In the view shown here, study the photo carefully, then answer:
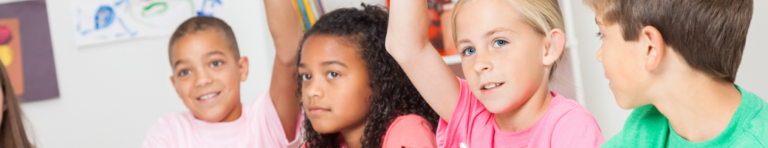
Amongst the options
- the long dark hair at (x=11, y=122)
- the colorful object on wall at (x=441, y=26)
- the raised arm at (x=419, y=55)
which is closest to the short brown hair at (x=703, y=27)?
the raised arm at (x=419, y=55)

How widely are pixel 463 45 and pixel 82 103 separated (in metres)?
0.95

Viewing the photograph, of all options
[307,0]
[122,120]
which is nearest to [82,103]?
[122,120]

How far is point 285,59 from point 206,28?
7.7 inches

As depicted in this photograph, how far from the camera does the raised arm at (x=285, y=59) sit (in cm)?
124

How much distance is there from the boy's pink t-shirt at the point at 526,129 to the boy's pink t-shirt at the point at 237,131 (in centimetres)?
47

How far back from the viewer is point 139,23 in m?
1.31

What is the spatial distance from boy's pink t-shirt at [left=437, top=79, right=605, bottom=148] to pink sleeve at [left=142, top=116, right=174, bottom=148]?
2.25 ft

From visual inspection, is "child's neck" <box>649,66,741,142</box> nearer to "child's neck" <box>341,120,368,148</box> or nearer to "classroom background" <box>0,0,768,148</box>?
"child's neck" <box>341,120,368,148</box>

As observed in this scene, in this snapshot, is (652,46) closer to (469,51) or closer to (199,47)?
(469,51)

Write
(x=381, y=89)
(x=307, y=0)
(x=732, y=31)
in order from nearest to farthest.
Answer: (x=732, y=31) → (x=381, y=89) → (x=307, y=0)

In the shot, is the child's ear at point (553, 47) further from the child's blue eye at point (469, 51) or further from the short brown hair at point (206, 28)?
the short brown hair at point (206, 28)

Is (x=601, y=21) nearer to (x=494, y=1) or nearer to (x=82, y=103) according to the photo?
(x=494, y=1)

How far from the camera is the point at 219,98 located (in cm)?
128

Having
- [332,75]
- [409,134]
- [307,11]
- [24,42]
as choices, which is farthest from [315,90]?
[24,42]
